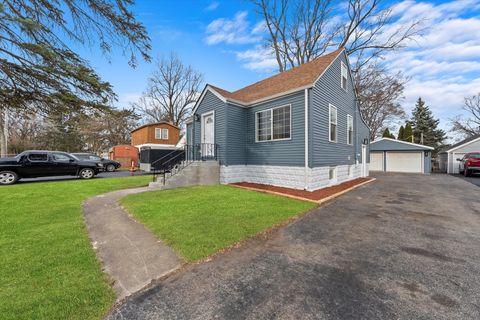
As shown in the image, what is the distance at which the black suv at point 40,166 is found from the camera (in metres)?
10.4

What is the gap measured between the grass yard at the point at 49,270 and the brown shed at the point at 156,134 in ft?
74.8

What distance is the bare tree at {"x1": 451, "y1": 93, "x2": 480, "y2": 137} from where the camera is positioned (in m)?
31.7

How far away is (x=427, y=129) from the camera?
3631cm

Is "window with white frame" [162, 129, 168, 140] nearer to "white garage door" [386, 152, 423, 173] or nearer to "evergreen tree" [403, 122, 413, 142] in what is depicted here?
"white garage door" [386, 152, 423, 173]

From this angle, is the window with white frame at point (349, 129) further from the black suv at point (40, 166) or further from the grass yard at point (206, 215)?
the black suv at point (40, 166)

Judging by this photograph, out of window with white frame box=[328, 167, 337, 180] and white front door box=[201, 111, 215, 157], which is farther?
white front door box=[201, 111, 215, 157]

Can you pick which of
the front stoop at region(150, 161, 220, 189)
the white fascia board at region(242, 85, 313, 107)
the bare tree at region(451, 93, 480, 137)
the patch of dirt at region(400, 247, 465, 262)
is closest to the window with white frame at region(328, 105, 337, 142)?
the white fascia board at region(242, 85, 313, 107)

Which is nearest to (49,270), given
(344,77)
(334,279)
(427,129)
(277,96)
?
(334,279)

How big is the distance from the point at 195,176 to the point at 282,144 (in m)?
4.46

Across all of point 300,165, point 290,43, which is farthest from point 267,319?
point 290,43

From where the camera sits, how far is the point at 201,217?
502cm

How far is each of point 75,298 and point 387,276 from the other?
3883mm

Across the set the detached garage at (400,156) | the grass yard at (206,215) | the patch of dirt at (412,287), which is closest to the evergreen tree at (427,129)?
the detached garage at (400,156)

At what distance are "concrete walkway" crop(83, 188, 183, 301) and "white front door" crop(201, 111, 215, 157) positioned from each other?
602 centimetres
